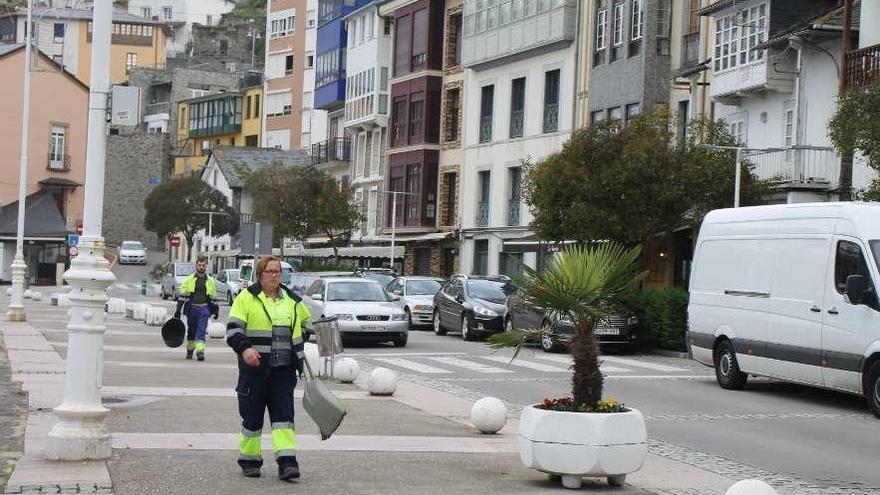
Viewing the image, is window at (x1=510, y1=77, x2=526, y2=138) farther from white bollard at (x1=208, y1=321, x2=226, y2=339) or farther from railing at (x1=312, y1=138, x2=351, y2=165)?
white bollard at (x1=208, y1=321, x2=226, y2=339)

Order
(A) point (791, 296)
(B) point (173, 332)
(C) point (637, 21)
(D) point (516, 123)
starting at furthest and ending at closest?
(D) point (516, 123)
(C) point (637, 21)
(A) point (791, 296)
(B) point (173, 332)

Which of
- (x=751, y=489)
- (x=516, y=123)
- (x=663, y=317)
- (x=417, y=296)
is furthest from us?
(x=516, y=123)

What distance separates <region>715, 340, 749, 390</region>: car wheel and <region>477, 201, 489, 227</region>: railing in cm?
3253

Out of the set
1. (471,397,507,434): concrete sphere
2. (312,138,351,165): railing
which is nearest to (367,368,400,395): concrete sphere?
(471,397,507,434): concrete sphere

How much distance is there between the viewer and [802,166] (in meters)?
35.2

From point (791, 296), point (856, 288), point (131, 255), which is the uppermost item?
point (856, 288)

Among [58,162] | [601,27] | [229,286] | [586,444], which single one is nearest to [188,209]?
[58,162]

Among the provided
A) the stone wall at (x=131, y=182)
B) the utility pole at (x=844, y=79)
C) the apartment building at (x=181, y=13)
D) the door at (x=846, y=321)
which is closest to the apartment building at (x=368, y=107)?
the utility pole at (x=844, y=79)

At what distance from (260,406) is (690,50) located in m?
33.0

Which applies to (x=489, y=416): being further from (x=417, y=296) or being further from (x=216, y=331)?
(x=417, y=296)

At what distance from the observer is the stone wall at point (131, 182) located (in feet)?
393

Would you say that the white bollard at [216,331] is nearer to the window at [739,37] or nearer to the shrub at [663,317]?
the shrub at [663,317]

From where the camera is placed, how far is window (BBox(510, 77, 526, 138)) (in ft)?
175

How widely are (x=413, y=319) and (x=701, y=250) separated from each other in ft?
57.7
